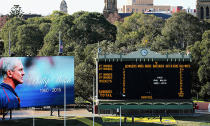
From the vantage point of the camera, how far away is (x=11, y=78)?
5328cm

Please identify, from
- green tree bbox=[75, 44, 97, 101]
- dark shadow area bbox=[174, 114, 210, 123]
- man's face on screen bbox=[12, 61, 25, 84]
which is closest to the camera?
dark shadow area bbox=[174, 114, 210, 123]

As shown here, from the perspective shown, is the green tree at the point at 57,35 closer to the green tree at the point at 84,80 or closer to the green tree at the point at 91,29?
the green tree at the point at 91,29

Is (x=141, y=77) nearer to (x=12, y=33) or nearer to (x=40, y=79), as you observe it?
(x=40, y=79)

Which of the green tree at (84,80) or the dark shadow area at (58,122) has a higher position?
the green tree at (84,80)

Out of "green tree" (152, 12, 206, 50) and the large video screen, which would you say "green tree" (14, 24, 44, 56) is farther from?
the large video screen

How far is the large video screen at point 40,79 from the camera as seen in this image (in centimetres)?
5353

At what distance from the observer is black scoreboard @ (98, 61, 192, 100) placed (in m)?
51.2

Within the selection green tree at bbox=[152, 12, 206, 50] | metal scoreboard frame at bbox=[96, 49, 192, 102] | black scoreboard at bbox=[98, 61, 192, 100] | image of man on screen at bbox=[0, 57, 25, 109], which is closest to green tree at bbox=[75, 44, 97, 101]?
image of man on screen at bbox=[0, 57, 25, 109]

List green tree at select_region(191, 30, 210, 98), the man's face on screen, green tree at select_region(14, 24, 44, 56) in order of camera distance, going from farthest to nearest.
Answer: green tree at select_region(14, 24, 44, 56), green tree at select_region(191, 30, 210, 98), the man's face on screen

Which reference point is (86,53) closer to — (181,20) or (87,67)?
(87,67)

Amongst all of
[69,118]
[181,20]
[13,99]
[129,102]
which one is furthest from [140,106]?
[181,20]

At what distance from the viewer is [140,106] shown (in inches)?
2034

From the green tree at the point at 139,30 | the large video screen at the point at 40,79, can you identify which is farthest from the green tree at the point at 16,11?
the large video screen at the point at 40,79

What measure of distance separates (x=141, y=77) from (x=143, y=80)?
0.33 m
